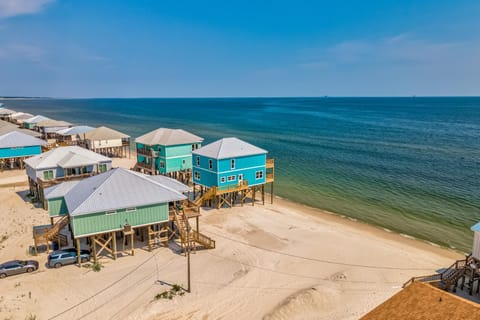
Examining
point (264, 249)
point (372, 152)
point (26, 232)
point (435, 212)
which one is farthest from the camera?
point (372, 152)

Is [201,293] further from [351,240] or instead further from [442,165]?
[442,165]

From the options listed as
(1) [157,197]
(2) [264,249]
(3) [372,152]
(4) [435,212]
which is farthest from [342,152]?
(1) [157,197]

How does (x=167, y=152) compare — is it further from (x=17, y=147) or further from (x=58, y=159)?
(x=17, y=147)

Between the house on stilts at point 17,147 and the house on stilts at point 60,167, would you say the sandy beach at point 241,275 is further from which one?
the house on stilts at point 17,147

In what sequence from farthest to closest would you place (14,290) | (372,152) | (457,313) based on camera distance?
(372,152), (14,290), (457,313)

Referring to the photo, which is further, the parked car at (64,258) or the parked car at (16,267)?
the parked car at (64,258)

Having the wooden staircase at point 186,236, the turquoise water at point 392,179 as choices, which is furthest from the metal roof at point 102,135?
the wooden staircase at point 186,236

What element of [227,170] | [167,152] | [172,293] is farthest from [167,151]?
[172,293]
